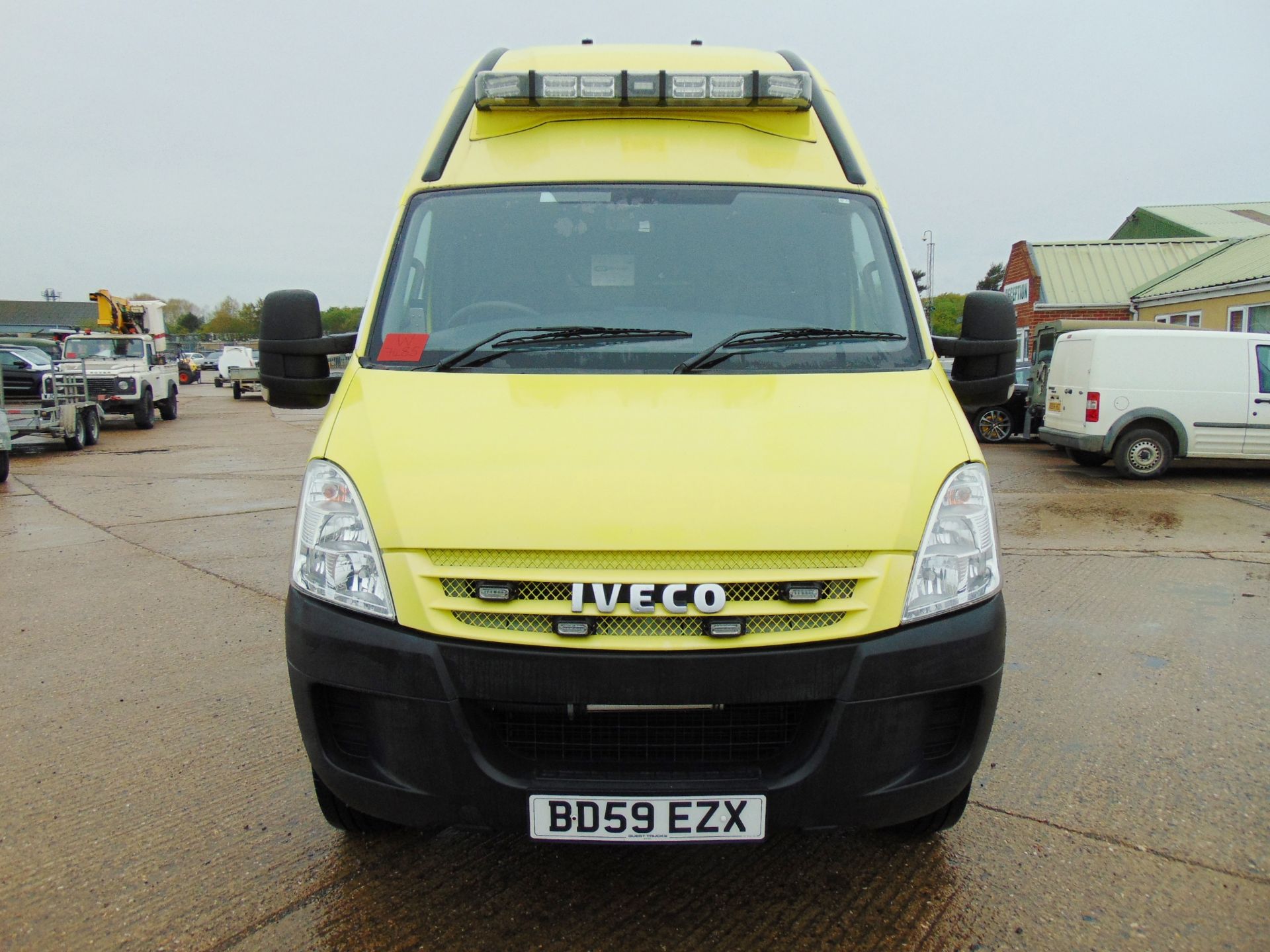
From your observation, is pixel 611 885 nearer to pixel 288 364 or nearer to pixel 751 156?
pixel 288 364

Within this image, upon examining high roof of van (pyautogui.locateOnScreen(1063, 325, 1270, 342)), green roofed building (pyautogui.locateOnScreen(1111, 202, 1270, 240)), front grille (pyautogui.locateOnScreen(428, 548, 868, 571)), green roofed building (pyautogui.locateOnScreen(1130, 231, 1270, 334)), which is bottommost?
front grille (pyautogui.locateOnScreen(428, 548, 868, 571))

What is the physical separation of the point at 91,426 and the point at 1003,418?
17.0 metres

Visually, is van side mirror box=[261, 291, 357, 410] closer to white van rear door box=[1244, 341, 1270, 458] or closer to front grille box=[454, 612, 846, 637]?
front grille box=[454, 612, 846, 637]

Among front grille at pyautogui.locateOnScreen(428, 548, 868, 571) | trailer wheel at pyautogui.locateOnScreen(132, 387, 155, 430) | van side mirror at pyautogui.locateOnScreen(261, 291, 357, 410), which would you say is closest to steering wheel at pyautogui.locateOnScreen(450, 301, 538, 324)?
van side mirror at pyautogui.locateOnScreen(261, 291, 357, 410)

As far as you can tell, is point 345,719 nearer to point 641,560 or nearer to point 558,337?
point 641,560

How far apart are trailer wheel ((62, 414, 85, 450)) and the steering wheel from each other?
1628cm

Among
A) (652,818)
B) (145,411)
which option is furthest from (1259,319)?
(145,411)

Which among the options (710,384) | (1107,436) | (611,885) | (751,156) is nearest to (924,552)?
(710,384)

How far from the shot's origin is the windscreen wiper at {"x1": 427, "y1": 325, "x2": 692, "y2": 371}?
Result: 2939 millimetres

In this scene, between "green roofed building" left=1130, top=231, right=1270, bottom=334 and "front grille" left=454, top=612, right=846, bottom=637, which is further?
"green roofed building" left=1130, top=231, right=1270, bottom=334

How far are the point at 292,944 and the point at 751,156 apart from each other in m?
2.95

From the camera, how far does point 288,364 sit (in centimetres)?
344

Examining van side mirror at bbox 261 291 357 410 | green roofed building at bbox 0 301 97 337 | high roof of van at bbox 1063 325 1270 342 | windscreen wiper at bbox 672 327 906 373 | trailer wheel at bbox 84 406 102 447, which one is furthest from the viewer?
green roofed building at bbox 0 301 97 337

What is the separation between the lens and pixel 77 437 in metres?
16.8
